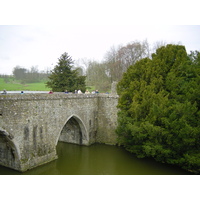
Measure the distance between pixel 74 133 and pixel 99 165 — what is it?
494cm

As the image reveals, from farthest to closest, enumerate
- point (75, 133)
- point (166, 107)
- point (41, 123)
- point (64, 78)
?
point (64, 78)
point (75, 133)
point (41, 123)
point (166, 107)

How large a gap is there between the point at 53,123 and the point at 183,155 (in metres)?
8.10

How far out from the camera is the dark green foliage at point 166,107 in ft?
30.5

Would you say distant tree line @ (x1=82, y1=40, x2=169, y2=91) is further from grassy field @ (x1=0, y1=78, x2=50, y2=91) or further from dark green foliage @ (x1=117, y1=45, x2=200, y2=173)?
dark green foliage @ (x1=117, y1=45, x2=200, y2=173)

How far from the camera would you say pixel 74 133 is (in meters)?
15.9

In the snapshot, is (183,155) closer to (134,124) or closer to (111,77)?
(134,124)

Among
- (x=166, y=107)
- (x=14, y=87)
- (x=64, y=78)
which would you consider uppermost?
(x=64, y=78)

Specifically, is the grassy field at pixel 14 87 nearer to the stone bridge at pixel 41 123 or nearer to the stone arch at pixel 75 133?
the stone arch at pixel 75 133

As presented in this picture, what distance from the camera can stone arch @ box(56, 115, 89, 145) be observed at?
596 inches

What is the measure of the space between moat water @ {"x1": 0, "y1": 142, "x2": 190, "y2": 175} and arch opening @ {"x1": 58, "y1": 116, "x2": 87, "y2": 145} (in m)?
1.14

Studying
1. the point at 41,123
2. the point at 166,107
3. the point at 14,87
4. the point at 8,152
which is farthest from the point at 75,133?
the point at 14,87

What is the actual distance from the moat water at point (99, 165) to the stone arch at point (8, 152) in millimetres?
350

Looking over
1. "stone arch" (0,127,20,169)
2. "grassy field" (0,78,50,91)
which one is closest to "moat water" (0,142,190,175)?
"stone arch" (0,127,20,169)

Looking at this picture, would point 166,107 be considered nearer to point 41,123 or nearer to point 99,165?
point 99,165
